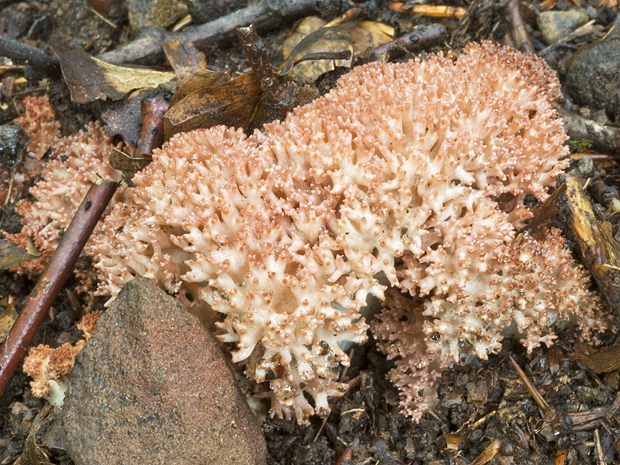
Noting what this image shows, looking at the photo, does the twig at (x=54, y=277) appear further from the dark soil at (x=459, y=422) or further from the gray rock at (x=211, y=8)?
the gray rock at (x=211, y=8)

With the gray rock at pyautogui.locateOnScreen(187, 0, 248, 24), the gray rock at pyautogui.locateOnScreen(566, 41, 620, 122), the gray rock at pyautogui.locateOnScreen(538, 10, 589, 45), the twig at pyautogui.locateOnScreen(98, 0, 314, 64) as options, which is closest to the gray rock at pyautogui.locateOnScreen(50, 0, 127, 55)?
Result: the twig at pyautogui.locateOnScreen(98, 0, 314, 64)

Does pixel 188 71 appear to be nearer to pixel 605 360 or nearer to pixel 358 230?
pixel 358 230

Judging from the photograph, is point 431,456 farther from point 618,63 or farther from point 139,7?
point 139,7

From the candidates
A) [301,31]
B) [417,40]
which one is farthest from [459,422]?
[301,31]

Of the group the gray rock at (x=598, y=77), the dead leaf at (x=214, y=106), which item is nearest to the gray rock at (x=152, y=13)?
the dead leaf at (x=214, y=106)

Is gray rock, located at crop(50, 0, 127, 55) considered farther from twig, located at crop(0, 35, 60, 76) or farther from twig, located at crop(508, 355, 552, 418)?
twig, located at crop(508, 355, 552, 418)
